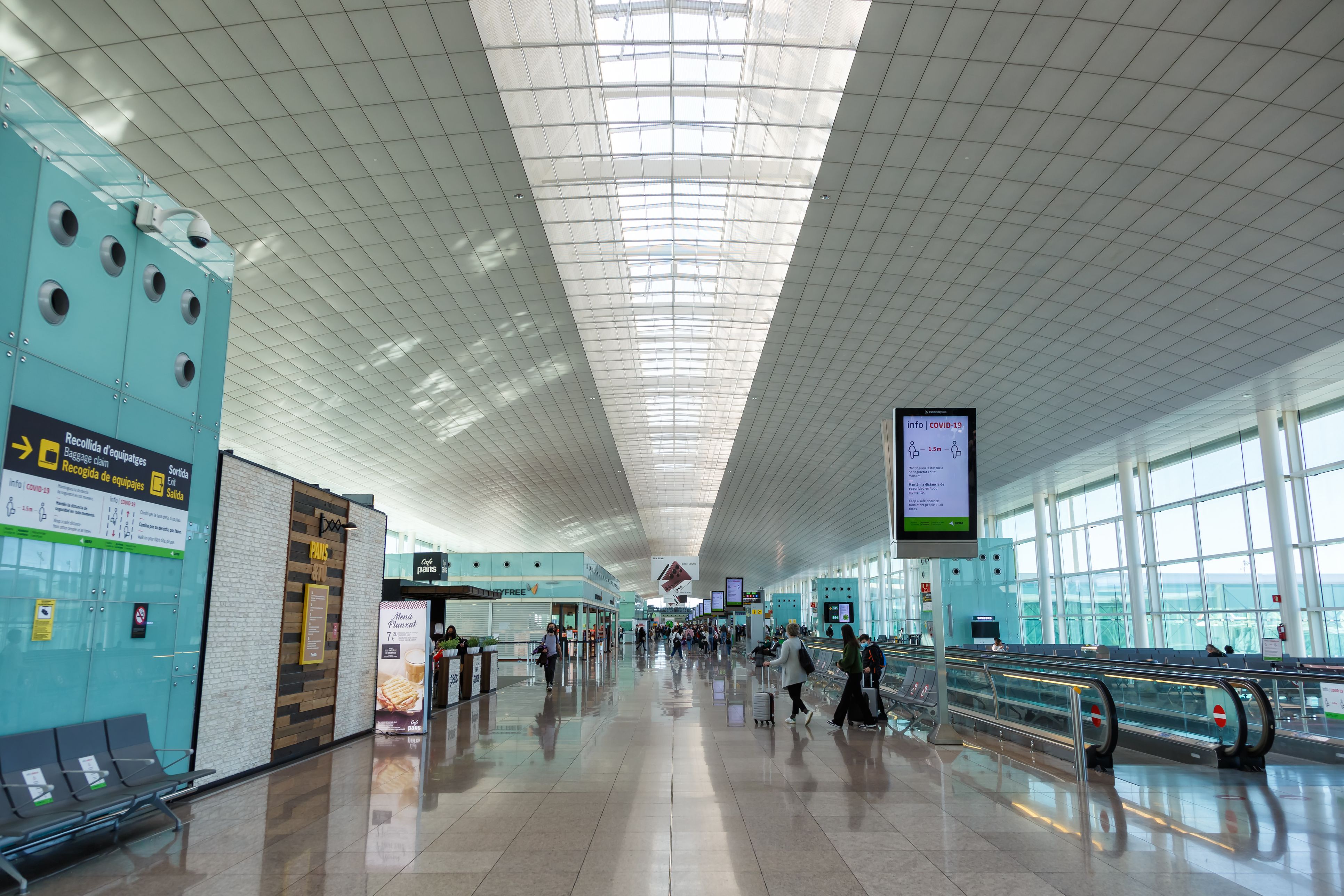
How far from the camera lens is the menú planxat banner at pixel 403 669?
12102 mm

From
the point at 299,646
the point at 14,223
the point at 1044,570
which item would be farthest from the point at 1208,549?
the point at 14,223

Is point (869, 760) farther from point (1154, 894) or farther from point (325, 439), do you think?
point (325, 439)

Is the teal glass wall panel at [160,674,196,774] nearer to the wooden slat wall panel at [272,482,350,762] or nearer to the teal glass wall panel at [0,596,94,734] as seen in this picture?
the teal glass wall panel at [0,596,94,734]

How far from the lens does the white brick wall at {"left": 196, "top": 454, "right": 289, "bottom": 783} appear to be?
8.34 meters

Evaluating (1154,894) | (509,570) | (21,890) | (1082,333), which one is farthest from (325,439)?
(1154,894)

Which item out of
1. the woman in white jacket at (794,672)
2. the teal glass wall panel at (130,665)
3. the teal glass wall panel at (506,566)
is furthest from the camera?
the teal glass wall panel at (506,566)

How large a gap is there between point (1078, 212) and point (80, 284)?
15897mm

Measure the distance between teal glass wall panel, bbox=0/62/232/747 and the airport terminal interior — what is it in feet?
0.14

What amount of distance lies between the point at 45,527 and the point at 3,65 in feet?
10.8

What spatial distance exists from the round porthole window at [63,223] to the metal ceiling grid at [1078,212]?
10.2m

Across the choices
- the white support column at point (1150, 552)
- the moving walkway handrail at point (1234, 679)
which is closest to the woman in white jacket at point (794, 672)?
the moving walkway handrail at point (1234, 679)

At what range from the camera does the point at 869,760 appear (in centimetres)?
982

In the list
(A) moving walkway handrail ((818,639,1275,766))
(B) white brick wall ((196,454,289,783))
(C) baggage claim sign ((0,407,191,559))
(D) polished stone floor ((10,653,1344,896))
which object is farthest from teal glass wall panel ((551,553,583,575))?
(C) baggage claim sign ((0,407,191,559))

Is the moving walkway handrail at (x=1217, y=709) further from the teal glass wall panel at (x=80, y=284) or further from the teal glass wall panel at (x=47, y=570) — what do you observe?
the teal glass wall panel at (x=80, y=284)
